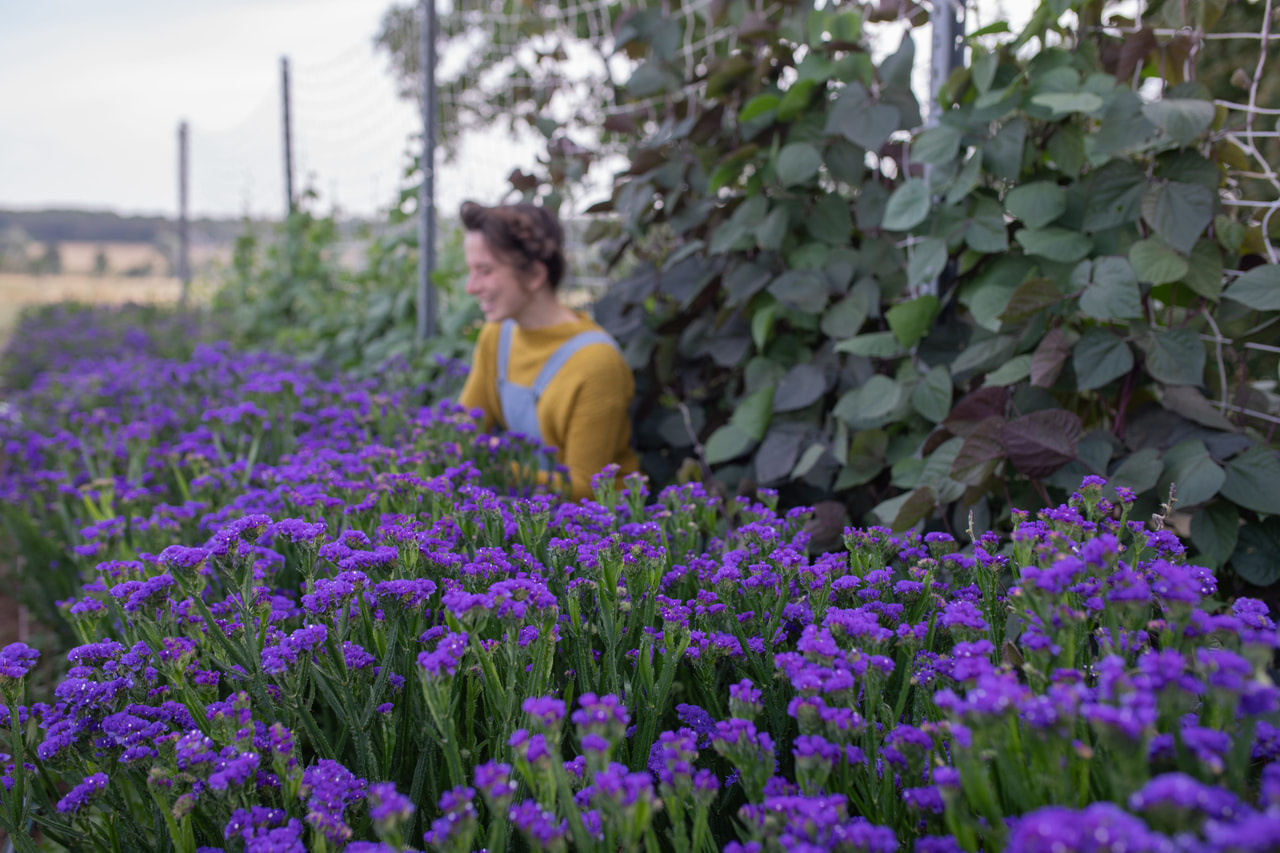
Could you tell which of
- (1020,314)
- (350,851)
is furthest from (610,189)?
(350,851)

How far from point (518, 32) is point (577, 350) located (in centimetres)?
197

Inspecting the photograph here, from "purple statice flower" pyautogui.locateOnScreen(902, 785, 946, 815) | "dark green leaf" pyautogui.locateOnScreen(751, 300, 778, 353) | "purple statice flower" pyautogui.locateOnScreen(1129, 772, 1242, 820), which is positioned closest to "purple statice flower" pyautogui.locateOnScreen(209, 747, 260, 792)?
"purple statice flower" pyautogui.locateOnScreen(902, 785, 946, 815)

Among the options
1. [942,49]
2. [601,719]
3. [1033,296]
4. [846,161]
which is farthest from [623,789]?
[942,49]

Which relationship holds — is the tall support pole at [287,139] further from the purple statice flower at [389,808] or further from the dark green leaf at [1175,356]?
the purple statice flower at [389,808]

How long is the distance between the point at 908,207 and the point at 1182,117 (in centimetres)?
57

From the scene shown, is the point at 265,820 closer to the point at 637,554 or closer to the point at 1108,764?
the point at 637,554

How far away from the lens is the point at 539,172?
11.2ft

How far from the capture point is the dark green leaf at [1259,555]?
1.56 m

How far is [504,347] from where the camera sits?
297 cm

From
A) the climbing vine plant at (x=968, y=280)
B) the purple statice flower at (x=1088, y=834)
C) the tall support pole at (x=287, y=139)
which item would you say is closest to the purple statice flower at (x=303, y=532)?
the purple statice flower at (x=1088, y=834)

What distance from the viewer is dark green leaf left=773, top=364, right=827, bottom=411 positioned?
7.21ft

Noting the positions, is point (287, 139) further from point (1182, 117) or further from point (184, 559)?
point (1182, 117)

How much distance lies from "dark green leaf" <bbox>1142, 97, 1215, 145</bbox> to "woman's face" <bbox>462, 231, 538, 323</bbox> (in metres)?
1.81

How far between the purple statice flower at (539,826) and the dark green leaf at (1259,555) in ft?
4.80
